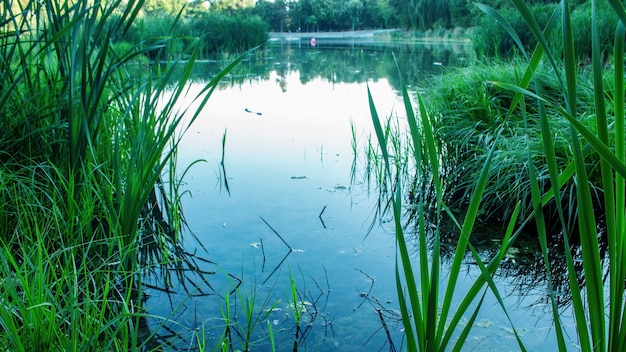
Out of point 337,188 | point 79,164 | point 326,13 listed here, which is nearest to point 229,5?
point 326,13

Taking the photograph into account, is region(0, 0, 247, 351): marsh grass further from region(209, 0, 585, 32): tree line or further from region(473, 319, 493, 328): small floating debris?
region(209, 0, 585, 32): tree line

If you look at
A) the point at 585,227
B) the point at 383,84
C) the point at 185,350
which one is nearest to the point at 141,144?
the point at 185,350

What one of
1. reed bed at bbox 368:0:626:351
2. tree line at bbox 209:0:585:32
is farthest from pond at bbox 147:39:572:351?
tree line at bbox 209:0:585:32

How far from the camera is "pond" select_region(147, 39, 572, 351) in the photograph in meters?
1.68

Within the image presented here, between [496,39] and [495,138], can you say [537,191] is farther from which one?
[496,39]

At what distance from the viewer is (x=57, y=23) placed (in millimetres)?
1663

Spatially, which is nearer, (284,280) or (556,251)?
(284,280)

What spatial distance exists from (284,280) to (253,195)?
109cm

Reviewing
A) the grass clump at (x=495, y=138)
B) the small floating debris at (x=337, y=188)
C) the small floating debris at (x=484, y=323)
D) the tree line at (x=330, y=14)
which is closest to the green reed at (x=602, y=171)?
the small floating debris at (x=484, y=323)

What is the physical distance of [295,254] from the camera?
7.45 feet

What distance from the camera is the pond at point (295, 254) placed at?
1.68 m

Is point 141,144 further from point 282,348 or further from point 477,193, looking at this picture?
point 477,193

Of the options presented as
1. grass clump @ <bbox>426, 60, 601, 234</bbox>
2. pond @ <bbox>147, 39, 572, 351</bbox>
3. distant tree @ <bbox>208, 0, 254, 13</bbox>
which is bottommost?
pond @ <bbox>147, 39, 572, 351</bbox>

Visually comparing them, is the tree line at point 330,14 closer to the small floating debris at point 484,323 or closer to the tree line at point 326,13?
the tree line at point 326,13
